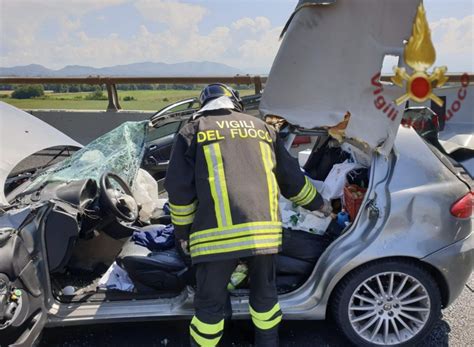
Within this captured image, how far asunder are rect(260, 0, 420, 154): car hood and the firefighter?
30cm

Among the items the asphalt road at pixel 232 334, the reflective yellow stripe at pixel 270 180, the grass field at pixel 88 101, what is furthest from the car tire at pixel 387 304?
the grass field at pixel 88 101

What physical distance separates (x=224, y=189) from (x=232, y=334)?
1.19 metres

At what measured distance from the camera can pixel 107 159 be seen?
364cm

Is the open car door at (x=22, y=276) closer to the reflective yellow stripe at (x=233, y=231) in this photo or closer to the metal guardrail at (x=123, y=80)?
the reflective yellow stripe at (x=233, y=231)

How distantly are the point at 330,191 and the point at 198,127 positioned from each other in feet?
3.78

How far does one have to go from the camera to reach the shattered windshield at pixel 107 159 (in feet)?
11.1

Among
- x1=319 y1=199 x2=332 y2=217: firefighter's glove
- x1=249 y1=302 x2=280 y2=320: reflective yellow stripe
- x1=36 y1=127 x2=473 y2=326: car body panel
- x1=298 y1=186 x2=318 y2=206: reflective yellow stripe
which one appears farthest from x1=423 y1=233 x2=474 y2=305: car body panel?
x1=249 y1=302 x2=280 y2=320: reflective yellow stripe

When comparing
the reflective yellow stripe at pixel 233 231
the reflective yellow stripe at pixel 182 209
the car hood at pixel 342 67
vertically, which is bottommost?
the reflective yellow stripe at pixel 233 231

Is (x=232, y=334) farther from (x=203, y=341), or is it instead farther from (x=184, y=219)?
(x=184, y=219)

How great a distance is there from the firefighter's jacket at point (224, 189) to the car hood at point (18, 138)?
4.13ft

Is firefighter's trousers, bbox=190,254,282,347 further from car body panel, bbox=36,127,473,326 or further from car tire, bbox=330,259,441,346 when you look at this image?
car tire, bbox=330,259,441,346

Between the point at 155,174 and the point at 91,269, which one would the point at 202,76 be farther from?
the point at 91,269

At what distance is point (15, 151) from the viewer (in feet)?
10.6

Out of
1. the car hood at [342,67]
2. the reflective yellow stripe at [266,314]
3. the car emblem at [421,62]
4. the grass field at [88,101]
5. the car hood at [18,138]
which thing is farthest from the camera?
the grass field at [88,101]
